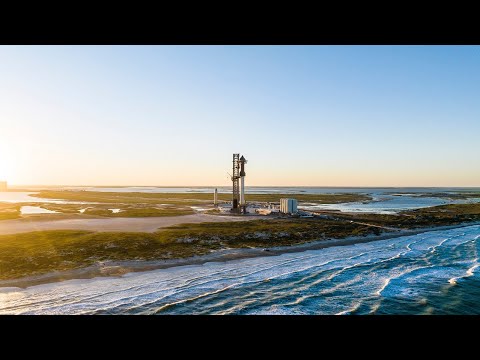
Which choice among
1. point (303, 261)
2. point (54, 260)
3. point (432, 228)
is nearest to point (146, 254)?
point (54, 260)

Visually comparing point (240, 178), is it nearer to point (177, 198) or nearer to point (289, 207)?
point (289, 207)

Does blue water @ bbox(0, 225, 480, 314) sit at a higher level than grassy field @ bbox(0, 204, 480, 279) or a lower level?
lower

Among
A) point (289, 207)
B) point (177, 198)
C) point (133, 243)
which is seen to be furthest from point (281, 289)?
point (177, 198)

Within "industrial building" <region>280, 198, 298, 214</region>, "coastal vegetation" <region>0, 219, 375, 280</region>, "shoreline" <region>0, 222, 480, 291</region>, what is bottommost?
"shoreline" <region>0, 222, 480, 291</region>

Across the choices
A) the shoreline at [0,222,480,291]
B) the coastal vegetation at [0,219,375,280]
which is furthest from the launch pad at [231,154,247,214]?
the shoreline at [0,222,480,291]

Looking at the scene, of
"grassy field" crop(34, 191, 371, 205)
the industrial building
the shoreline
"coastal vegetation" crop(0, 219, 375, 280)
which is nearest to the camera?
the shoreline

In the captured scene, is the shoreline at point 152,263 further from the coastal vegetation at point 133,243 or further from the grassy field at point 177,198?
the grassy field at point 177,198

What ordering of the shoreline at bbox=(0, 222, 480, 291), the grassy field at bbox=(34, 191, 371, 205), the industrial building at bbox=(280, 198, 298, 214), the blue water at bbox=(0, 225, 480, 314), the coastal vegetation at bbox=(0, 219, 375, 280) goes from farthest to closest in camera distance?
the grassy field at bbox=(34, 191, 371, 205) → the industrial building at bbox=(280, 198, 298, 214) → the coastal vegetation at bbox=(0, 219, 375, 280) → the shoreline at bbox=(0, 222, 480, 291) → the blue water at bbox=(0, 225, 480, 314)

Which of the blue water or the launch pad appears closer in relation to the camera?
the blue water

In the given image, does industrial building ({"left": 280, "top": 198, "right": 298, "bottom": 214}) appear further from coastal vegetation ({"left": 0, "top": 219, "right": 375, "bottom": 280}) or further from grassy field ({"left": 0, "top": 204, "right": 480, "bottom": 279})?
coastal vegetation ({"left": 0, "top": 219, "right": 375, "bottom": 280})
